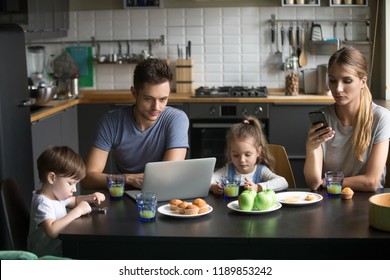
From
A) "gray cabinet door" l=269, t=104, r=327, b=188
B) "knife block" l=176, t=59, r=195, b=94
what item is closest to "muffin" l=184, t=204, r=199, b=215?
"gray cabinet door" l=269, t=104, r=327, b=188

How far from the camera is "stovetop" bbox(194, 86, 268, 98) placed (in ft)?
19.7

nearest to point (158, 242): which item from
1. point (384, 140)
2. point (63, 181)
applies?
point (63, 181)

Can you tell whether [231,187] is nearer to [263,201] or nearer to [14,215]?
[263,201]

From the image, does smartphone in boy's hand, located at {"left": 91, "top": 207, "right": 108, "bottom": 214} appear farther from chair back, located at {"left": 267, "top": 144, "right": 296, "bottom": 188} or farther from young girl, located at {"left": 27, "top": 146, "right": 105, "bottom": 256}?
chair back, located at {"left": 267, "top": 144, "right": 296, "bottom": 188}

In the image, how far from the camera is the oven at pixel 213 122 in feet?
19.5

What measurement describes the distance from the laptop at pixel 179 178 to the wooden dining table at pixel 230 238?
248mm

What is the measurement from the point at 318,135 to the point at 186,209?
0.81 m

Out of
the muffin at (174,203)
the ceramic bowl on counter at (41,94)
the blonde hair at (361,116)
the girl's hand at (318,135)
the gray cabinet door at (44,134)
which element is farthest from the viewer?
the ceramic bowl on counter at (41,94)

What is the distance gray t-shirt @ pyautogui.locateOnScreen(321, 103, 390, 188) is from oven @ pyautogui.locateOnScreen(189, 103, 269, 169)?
7.91 feet

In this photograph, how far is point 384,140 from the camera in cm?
336

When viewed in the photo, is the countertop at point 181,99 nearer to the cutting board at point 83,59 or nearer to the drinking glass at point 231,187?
the cutting board at point 83,59

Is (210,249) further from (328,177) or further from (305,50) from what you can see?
(305,50)

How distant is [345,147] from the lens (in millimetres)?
3461

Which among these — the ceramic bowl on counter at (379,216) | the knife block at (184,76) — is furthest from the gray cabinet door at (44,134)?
the ceramic bowl on counter at (379,216)
